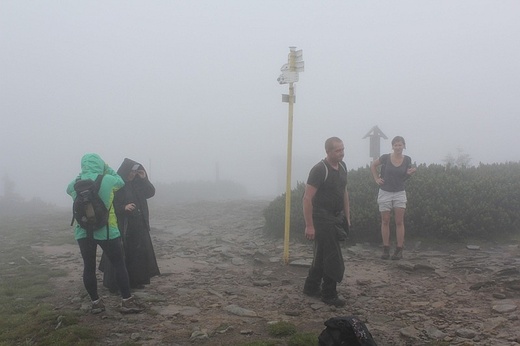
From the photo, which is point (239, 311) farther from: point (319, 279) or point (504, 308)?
point (504, 308)

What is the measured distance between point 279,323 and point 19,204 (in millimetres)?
28086

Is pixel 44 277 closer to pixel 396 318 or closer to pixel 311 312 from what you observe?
pixel 311 312

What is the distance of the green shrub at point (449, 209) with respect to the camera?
8680 millimetres

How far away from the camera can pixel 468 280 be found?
621 centimetres

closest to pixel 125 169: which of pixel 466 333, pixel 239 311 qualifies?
pixel 239 311

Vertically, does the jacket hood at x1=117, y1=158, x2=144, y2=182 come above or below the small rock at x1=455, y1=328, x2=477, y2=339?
above

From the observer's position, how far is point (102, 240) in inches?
199

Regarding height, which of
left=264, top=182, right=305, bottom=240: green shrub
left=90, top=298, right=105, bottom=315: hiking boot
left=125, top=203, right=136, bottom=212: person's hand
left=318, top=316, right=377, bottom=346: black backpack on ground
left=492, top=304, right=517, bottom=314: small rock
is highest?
left=125, top=203, right=136, bottom=212: person's hand

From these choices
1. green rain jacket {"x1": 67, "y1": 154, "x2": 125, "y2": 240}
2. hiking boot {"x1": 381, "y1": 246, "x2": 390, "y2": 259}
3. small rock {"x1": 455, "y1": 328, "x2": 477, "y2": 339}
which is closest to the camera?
small rock {"x1": 455, "y1": 328, "x2": 477, "y2": 339}

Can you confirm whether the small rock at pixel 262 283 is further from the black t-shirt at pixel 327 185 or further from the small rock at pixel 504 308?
the small rock at pixel 504 308

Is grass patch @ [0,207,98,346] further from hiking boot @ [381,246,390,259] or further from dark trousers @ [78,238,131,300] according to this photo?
hiking boot @ [381,246,390,259]

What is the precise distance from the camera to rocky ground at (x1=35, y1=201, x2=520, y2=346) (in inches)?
176

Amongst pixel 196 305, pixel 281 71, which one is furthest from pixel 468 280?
pixel 281 71

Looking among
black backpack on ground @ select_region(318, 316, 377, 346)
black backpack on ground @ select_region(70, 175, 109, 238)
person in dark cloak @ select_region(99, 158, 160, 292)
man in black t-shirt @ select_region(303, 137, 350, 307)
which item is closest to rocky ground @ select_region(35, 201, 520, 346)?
person in dark cloak @ select_region(99, 158, 160, 292)
